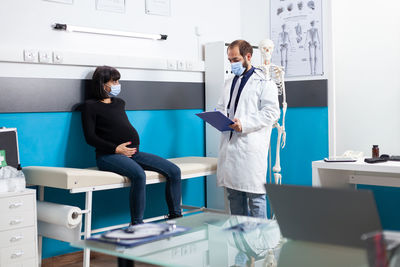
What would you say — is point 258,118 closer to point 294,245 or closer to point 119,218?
point 119,218

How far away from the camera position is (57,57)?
3.48 m

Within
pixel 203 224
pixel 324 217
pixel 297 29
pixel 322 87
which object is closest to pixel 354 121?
pixel 322 87

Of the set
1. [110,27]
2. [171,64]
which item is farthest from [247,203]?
[110,27]

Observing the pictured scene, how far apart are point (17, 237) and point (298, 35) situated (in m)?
2.71

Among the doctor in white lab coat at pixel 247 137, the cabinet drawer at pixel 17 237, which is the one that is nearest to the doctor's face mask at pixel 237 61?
the doctor in white lab coat at pixel 247 137

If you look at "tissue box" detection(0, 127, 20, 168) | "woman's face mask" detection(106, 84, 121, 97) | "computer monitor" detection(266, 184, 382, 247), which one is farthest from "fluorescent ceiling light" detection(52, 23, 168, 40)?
"computer monitor" detection(266, 184, 382, 247)

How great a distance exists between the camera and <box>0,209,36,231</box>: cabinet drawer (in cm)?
285

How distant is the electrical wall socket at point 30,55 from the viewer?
10.9 feet

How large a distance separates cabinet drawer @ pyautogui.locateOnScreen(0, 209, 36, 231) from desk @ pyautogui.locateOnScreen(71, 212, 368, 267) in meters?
1.47

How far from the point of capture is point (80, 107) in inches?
142

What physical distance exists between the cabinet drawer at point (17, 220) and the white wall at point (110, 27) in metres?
0.94

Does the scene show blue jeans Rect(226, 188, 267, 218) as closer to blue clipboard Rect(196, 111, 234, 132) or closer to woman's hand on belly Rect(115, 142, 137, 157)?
blue clipboard Rect(196, 111, 234, 132)

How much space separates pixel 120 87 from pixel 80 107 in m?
0.31

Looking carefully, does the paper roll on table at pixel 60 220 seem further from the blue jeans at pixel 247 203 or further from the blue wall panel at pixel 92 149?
the blue jeans at pixel 247 203
